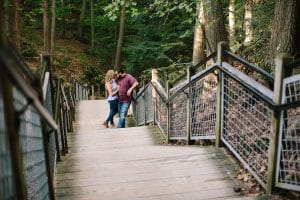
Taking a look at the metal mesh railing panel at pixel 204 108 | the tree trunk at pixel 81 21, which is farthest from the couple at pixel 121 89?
the tree trunk at pixel 81 21

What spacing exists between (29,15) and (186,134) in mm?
24864

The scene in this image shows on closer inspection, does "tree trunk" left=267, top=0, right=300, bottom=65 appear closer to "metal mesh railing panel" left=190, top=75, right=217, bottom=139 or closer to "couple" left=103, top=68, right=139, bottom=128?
"metal mesh railing panel" left=190, top=75, right=217, bottom=139

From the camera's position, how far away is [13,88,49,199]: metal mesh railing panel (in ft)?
10.5

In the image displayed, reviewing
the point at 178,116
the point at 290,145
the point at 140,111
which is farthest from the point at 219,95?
the point at 140,111

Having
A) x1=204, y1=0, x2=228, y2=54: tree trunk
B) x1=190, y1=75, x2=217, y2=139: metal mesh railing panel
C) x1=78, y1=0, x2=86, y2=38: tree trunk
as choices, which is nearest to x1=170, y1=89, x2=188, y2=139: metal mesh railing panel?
x1=190, y1=75, x2=217, y2=139: metal mesh railing panel

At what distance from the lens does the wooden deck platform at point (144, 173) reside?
489 centimetres

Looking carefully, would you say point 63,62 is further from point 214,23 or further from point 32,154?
point 32,154

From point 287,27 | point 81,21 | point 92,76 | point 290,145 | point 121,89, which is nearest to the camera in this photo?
point 290,145

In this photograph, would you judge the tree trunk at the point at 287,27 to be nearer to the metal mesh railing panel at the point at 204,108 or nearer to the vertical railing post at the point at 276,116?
the metal mesh railing panel at the point at 204,108

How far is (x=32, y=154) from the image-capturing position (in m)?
3.67

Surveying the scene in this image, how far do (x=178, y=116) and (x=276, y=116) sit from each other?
3729mm

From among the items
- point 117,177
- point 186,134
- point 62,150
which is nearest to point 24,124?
point 117,177

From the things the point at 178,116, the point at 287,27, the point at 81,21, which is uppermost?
the point at 81,21

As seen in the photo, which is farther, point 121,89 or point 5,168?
point 121,89
